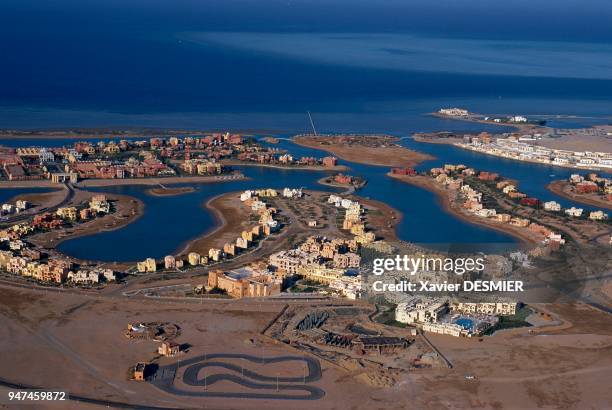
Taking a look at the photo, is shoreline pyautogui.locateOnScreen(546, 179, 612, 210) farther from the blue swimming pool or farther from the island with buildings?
the blue swimming pool

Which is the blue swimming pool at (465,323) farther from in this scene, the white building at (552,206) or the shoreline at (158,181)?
the shoreline at (158,181)

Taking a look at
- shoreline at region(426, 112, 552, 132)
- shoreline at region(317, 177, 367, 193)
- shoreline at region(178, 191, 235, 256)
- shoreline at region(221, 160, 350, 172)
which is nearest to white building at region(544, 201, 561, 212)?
shoreline at region(317, 177, 367, 193)

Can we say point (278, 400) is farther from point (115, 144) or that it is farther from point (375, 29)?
point (375, 29)

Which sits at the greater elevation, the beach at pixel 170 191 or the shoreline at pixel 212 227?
the beach at pixel 170 191

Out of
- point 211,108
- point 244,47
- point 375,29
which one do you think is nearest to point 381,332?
point 211,108

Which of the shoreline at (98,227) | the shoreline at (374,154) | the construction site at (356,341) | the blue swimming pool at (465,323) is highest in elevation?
the shoreline at (374,154)

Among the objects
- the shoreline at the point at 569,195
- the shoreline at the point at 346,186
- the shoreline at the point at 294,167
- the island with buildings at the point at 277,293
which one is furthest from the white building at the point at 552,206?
the shoreline at the point at 294,167

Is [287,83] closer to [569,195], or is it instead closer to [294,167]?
[294,167]
